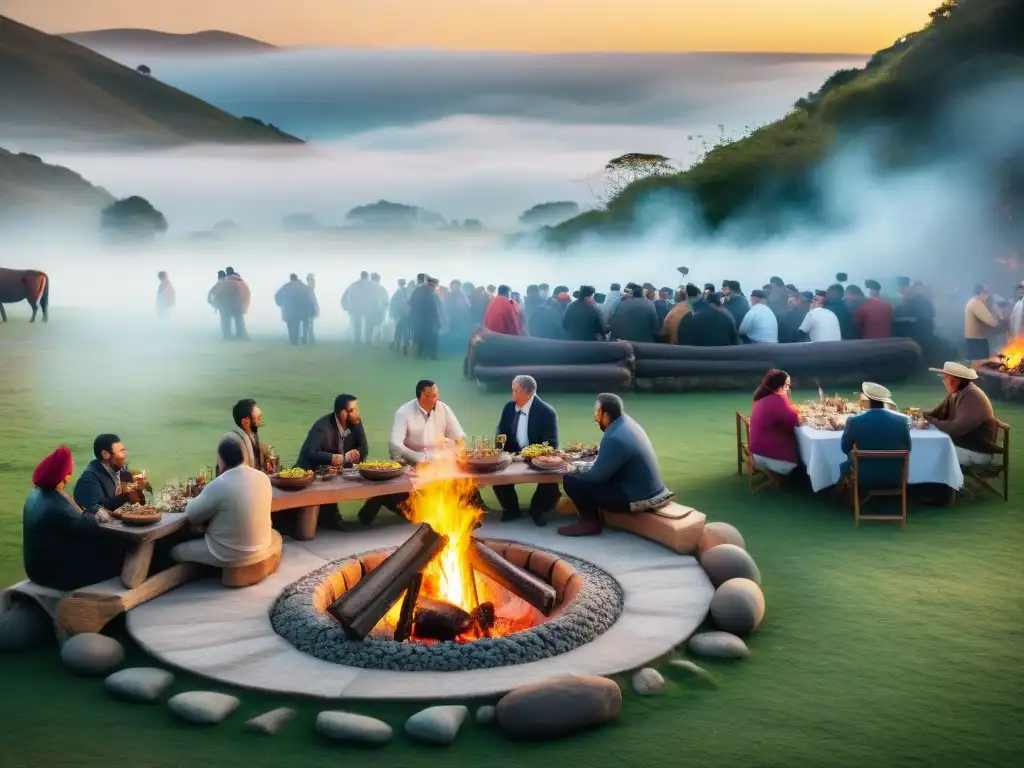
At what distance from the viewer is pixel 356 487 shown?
26.7ft

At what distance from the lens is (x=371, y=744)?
521 cm

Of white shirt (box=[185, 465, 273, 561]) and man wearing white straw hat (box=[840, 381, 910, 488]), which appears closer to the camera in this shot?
white shirt (box=[185, 465, 273, 561])

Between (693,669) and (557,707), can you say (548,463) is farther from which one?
(557,707)

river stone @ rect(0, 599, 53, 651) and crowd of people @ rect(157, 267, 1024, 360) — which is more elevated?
crowd of people @ rect(157, 267, 1024, 360)

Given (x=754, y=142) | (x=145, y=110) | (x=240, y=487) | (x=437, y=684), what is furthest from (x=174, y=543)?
(x=754, y=142)

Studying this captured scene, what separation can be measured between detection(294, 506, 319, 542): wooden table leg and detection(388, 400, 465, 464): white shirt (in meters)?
1.06

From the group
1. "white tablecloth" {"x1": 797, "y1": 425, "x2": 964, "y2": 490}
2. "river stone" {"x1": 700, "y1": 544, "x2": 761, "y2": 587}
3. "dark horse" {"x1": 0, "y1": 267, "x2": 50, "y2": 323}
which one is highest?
"dark horse" {"x1": 0, "y1": 267, "x2": 50, "y2": 323}

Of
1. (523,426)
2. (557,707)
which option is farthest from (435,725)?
(523,426)

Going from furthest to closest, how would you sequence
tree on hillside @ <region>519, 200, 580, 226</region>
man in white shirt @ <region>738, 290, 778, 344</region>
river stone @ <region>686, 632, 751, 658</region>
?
tree on hillside @ <region>519, 200, 580, 226</region>
man in white shirt @ <region>738, 290, 778, 344</region>
river stone @ <region>686, 632, 751, 658</region>

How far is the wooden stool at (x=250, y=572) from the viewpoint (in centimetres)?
709

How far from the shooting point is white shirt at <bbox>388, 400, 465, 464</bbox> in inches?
354

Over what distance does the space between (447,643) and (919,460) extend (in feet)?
17.5

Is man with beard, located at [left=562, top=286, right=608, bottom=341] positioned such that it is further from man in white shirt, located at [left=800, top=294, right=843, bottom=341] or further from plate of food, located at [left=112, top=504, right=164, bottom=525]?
plate of food, located at [left=112, top=504, right=164, bottom=525]

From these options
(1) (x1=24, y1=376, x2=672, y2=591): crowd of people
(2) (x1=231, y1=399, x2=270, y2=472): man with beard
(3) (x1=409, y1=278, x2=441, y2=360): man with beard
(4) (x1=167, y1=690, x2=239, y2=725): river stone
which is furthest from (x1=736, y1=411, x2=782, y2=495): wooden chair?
(3) (x1=409, y1=278, x2=441, y2=360): man with beard
